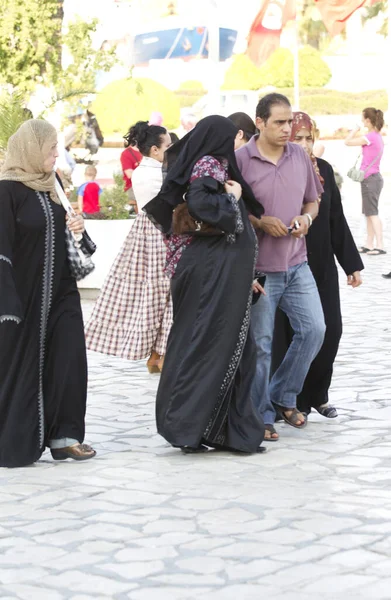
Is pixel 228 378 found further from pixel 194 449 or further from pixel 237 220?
pixel 237 220

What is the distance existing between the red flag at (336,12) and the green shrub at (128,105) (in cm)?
2195

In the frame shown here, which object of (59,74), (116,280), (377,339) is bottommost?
(377,339)

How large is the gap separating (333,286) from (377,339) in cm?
302

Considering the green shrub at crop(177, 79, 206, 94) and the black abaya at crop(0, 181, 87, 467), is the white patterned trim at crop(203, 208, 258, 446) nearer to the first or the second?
the black abaya at crop(0, 181, 87, 467)

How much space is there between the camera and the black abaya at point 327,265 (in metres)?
7.03

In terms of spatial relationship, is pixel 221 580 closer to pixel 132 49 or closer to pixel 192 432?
pixel 192 432

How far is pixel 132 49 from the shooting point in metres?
64.0

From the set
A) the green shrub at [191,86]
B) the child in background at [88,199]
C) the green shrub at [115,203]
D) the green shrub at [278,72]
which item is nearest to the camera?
the green shrub at [115,203]

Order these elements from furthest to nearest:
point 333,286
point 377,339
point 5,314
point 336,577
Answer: point 377,339 → point 333,286 → point 5,314 → point 336,577

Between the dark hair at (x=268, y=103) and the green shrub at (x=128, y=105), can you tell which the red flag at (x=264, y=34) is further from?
the dark hair at (x=268, y=103)

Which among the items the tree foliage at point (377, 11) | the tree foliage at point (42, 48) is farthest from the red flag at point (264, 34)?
the tree foliage at point (42, 48)

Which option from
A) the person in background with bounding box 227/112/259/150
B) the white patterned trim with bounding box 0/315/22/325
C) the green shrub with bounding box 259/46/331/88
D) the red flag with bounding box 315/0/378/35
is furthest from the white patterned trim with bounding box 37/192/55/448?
the red flag with bounding box 315/0/378/35

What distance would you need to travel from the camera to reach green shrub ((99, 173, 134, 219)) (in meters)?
13.1

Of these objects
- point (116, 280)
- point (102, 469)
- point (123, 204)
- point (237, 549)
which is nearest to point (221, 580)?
point (237, 549)
